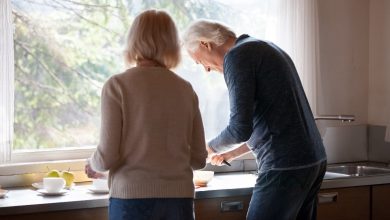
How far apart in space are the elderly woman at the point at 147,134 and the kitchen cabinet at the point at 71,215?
13.5 inches

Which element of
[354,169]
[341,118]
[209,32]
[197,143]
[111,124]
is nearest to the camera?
[111,124]

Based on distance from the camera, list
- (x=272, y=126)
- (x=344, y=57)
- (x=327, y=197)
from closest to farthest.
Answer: (x=272, y=126) → (x=327, y=197) → (x=344, y=57)

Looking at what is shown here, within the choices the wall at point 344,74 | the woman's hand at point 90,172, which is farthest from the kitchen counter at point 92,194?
the wall at point 344,74

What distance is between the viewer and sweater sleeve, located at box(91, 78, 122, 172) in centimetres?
185

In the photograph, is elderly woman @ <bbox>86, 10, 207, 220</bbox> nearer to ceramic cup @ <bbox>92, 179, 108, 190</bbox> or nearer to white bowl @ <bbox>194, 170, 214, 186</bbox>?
ceramic cup @ <bbox>92, 179, 108, 190</bbox>

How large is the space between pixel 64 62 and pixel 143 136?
3.40 feet

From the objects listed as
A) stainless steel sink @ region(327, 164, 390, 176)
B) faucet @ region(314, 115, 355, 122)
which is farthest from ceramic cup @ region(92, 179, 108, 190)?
stainless steel sink @ region(327, 164, 390, 176)

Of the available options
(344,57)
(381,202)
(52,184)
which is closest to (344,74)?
(344,57)

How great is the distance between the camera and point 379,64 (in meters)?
3.44

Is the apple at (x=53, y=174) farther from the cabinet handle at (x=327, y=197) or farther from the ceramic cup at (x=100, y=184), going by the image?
the cabinet handle at (x=327, y=197)

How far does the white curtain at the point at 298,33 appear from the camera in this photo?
3.10 m

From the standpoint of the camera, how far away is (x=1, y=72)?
2475 millimetres

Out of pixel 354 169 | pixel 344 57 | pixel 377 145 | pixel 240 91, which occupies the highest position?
pixel 344 57

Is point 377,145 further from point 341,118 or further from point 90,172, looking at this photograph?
point 90,172
